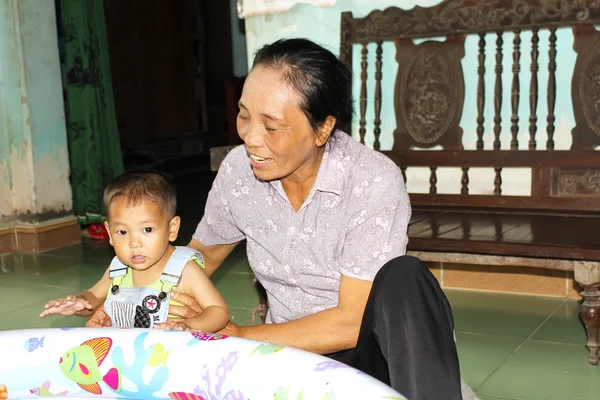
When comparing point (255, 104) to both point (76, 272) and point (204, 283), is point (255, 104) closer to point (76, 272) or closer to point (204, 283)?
point (204, 283)

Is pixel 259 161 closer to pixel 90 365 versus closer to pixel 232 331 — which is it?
pixel 232 331

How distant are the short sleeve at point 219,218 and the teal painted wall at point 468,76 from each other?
2.10m

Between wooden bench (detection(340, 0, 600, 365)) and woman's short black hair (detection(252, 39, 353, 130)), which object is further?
wooden bench (detection(340, 0, 600, 365))

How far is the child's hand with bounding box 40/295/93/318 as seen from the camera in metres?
1.88

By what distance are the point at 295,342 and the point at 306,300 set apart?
0.52 ft

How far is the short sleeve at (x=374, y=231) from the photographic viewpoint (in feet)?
6.05

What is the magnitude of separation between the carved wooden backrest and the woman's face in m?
2.12

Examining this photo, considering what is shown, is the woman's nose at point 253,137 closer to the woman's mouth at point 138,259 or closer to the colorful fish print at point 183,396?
the woman's mouth at point 138,259

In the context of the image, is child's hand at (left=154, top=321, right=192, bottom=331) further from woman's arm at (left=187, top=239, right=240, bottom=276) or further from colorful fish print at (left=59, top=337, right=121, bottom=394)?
woman's arm at (left=187, top=239, right=240, bottom=276)

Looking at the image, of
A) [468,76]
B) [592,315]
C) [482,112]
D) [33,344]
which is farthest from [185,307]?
[468,76]

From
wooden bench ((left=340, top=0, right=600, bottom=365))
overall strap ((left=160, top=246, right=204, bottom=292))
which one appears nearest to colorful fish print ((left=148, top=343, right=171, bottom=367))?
overall strap ((left=160, top=246, right=204, bottom=292))

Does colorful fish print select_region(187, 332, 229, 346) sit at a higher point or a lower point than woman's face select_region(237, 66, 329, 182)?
lower

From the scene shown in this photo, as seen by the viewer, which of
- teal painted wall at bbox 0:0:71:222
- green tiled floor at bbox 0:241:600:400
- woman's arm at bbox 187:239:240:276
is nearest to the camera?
woman's arm at bbox 187:239:240:276

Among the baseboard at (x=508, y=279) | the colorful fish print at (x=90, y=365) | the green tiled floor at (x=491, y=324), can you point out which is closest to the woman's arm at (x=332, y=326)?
the colorful fish print at (x=90, y=365)
